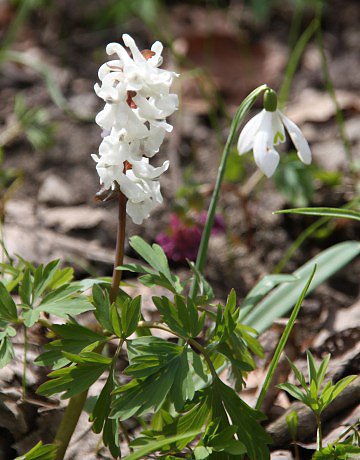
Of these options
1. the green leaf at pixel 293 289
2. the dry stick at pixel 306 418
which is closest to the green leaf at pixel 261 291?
the green leaf at pixel 293 289

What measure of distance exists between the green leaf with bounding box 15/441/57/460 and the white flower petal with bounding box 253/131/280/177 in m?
0.90

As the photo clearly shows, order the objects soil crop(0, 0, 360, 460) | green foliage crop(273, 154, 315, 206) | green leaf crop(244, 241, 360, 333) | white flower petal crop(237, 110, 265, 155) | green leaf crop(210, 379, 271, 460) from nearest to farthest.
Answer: green leaf crop(210, 379, 271, 460), white flower petal crop(237, 110, 265, 155), green leaf crop(244, 241, 360, 333), soil crop(0, 0, 360, 460), green foliage crop(273, 154, 315, 206)

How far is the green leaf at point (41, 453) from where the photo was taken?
1596 mm

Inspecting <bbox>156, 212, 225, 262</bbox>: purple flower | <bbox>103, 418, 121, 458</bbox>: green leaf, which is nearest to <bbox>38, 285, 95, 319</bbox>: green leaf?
<bbox>103, 418, 121, 458</bbox>: green leaf

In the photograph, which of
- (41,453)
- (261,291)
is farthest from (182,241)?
(41,453)

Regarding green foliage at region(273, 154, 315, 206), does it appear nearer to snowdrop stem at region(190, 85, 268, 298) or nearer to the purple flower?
the purple flower

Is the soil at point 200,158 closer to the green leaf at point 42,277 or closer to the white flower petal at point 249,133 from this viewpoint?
the green leaf at point 42,277

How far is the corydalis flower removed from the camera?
60.4 inches

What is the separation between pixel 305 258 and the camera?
9.60 feet

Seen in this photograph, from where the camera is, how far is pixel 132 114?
155 centimetres

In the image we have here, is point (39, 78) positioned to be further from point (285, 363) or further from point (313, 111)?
point (285, 363)

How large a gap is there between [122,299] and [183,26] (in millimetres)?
3146

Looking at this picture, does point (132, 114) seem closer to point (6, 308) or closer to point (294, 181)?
point (6, 308)

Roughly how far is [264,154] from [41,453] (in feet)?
3.15
